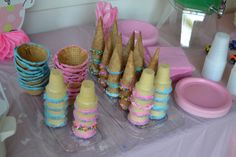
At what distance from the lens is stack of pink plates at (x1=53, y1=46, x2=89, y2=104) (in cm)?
67

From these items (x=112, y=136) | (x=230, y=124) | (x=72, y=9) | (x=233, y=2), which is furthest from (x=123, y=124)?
(x=233, y=2)

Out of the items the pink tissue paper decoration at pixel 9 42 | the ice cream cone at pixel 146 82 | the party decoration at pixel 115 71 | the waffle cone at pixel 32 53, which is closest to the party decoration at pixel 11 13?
the pink tissue paper decoration at pixel 9 42

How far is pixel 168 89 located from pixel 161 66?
0.18 feet

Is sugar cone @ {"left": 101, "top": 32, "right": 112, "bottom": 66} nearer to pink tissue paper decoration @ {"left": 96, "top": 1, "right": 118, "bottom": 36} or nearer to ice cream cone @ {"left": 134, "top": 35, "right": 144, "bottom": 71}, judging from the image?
ice cream cone @ {"left": 134, "top": 35, "right": 144, "bottom": 71}

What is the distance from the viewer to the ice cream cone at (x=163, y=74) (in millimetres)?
652

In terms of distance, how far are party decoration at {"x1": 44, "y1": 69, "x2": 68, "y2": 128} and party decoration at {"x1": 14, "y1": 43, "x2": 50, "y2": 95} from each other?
8 cm

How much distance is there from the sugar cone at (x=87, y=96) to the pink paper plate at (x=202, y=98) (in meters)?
0.26

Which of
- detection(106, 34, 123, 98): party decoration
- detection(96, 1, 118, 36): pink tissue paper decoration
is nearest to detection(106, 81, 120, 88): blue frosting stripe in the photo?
detection(106, 34, 123, 98): party decoration

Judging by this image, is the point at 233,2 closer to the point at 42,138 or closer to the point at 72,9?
the point at 72,9

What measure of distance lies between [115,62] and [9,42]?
31 cm

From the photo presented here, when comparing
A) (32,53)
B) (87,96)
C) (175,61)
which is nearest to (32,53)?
(32,53)

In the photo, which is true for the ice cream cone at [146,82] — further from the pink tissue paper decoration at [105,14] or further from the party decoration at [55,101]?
the pink tissue paper decoration at [105,14]

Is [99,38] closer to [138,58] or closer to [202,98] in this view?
[138,58]

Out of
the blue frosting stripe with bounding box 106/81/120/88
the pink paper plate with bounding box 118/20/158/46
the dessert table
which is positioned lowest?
the dessert table
